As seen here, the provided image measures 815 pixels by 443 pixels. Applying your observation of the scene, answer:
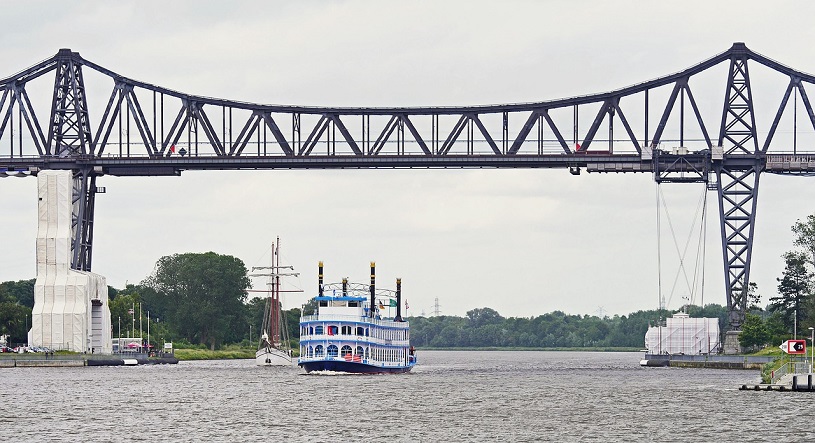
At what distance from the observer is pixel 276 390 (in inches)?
4926

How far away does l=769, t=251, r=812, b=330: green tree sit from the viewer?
181m

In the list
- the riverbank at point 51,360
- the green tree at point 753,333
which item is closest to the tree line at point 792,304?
the green tree at point 753,333

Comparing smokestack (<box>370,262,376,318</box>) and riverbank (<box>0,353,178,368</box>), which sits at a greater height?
smokestack (<box>370,262,376,318</box>)

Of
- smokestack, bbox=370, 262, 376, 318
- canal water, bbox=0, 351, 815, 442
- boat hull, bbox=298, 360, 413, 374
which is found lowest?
canal water, bbox=0, 351, 815, 442

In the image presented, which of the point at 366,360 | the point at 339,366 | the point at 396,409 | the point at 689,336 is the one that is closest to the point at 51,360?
the point at 339,366

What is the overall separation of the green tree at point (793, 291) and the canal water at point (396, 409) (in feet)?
114

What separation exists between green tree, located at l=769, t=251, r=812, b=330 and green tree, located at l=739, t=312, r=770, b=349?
1247 centimetres

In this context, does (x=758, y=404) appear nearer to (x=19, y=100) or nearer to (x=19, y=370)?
(x=19, y=370)

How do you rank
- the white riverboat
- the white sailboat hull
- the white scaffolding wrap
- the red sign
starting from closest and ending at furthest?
the red sign < the white riverboat < the white scaffolding wrap < the white sailboat hull

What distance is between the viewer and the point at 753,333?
547 ft

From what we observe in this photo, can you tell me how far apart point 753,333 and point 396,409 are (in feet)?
240

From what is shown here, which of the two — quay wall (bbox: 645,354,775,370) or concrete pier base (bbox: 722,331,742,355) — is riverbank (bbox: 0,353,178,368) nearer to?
quay wall (bbox: 645,354,775,370)

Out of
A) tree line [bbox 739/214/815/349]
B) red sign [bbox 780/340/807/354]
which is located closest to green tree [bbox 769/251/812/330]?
tree line [bbox 739/214/815/349]

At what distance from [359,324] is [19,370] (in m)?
38.5
